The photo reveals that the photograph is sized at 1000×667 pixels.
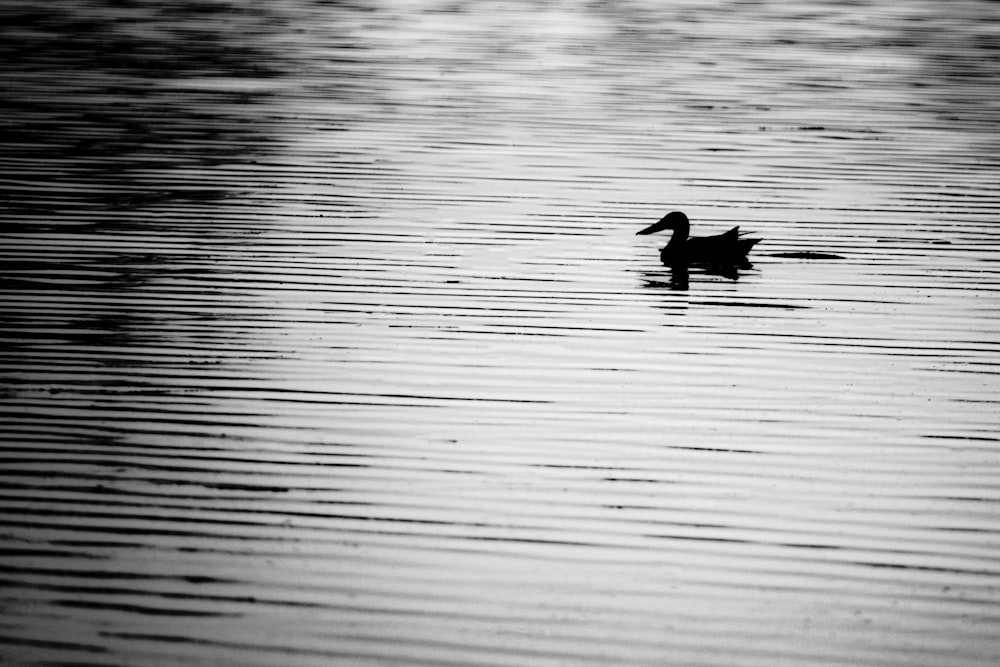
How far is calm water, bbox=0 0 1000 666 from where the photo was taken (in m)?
5.39

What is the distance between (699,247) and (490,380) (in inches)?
113

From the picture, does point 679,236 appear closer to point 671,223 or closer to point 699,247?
point 671,223

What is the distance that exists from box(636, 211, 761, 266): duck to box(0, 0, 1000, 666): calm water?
15 cm

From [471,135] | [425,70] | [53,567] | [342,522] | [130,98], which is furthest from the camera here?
[425,70]

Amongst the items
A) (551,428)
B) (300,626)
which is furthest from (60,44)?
(300,626)

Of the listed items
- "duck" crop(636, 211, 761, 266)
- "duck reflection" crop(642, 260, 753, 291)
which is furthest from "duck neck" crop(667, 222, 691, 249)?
"duck reflection" crop(642, 260, 753, 291)

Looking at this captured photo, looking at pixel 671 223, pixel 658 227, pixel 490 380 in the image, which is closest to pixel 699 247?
pixel 671 223

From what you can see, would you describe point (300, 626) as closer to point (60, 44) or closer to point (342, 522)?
point (342, 522)

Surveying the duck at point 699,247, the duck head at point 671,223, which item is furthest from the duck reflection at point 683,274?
the duck head at point 671,223

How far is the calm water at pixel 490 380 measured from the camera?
5.39 m

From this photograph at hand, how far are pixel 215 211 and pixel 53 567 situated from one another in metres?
6.18

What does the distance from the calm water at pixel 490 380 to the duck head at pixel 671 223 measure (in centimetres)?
27

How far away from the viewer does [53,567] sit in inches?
220

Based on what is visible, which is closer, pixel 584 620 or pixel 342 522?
pixel 584 620
